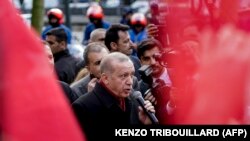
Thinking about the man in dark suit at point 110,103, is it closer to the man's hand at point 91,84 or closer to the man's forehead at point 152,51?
the man's hand at point 91,84

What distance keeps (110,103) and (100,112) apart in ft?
0.30

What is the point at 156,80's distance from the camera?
225 inches

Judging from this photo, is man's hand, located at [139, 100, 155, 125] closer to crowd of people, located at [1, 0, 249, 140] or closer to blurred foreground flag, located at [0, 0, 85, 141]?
crowd of people, located at [1, 0, 249, 140]

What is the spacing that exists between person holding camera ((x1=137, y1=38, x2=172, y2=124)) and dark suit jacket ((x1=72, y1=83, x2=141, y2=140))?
204mm

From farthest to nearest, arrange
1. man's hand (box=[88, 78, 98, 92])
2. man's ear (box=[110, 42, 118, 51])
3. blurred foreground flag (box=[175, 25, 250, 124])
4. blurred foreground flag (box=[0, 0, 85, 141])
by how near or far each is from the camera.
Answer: man's ear (box=[110, 42, 118, 51]), man's hand (box=[88, 78, 98, 92]), blurred foreground flag (box=[175, 25, 250, 124]), blurred foreground flag (box=[0, 0, 85, 141])

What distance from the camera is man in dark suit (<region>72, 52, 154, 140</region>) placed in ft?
15.7

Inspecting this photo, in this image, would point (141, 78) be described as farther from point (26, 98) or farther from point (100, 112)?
point (26, 98)

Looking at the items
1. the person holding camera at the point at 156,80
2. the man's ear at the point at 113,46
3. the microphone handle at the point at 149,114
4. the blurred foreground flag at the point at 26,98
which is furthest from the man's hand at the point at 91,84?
the blurred foreground flag at the point at 26,98

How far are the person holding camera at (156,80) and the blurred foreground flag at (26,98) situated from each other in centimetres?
331

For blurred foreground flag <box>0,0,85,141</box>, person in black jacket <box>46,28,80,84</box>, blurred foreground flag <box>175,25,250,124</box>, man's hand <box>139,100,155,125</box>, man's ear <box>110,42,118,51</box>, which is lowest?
person in black jacket <box>46,28,80,84</box>

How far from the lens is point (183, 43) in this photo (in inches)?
114

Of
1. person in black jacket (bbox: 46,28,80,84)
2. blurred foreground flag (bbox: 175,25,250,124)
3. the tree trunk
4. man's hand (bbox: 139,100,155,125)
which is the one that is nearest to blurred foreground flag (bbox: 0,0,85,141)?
blurred foreground flag (bbox: 175,25,250,124)

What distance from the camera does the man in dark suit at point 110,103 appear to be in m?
4.79

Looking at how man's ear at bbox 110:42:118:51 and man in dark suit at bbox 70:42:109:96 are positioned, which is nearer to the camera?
man in dark suit at bbox 70:42:109:96
